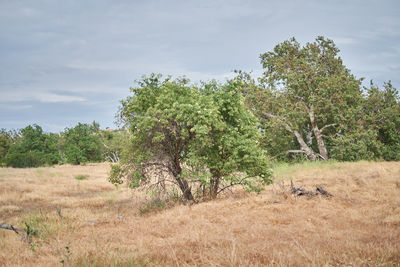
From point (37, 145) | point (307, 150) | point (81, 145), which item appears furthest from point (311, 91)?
point (37, 145)

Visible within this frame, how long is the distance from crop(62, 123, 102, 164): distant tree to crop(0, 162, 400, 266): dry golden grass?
44.2 meters

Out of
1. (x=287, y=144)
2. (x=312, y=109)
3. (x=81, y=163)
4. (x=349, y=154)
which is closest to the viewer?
(x=349, y=154)

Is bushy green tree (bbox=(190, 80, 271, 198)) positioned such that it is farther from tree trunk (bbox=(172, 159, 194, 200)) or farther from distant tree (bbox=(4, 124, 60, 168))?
distant tree (bbox=(4, 124, 60, 168))

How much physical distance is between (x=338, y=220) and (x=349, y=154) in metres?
17.1

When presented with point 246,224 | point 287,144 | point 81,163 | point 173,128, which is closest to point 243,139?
point 173,128

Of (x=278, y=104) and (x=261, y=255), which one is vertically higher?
(x=278, y=104)

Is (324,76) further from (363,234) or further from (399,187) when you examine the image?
(363,234)

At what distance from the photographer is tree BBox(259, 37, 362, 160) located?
24.8 m

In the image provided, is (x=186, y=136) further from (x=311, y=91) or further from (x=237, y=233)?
(x=311, y=91)

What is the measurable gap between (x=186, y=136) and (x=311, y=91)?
17.4 meters

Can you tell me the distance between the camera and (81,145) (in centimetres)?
6094

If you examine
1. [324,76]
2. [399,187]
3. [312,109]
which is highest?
[324,76]

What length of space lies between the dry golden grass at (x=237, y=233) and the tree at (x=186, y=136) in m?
1.45

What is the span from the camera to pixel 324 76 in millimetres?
26594
